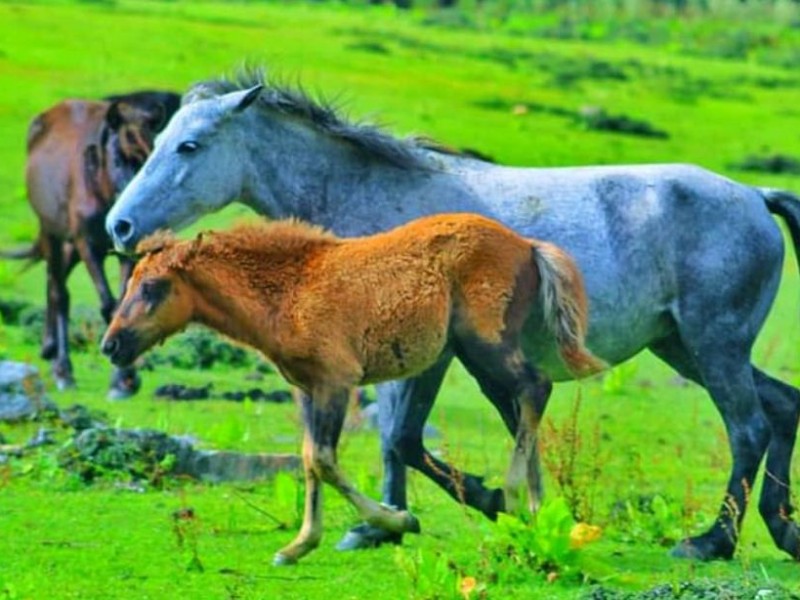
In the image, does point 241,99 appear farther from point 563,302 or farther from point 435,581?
point 435,581

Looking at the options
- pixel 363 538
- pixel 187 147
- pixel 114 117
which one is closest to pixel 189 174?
pixel 187 147

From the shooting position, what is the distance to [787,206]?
12.1 meters

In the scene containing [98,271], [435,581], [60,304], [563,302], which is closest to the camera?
[435,581]

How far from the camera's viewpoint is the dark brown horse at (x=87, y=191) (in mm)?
17438

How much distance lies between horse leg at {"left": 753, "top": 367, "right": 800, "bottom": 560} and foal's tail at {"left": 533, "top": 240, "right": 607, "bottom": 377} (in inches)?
52.2

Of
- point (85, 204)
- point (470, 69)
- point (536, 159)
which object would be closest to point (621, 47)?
point (470, 69)

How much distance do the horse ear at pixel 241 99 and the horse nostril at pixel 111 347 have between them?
1.84 metres

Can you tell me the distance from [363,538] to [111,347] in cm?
160

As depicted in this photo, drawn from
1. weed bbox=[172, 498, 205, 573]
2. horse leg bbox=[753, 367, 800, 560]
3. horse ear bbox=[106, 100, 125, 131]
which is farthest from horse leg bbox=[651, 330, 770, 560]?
horse ear bbox=[106, 100, 125, 131]

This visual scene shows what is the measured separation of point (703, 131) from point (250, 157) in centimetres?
2352

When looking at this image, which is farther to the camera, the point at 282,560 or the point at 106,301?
the point at 106,301

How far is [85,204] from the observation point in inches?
701

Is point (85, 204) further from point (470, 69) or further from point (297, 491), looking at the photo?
point (470, 69)

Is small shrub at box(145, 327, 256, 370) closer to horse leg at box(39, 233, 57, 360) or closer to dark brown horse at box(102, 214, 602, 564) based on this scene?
horse leg at box(39, 233, 57, 360)
